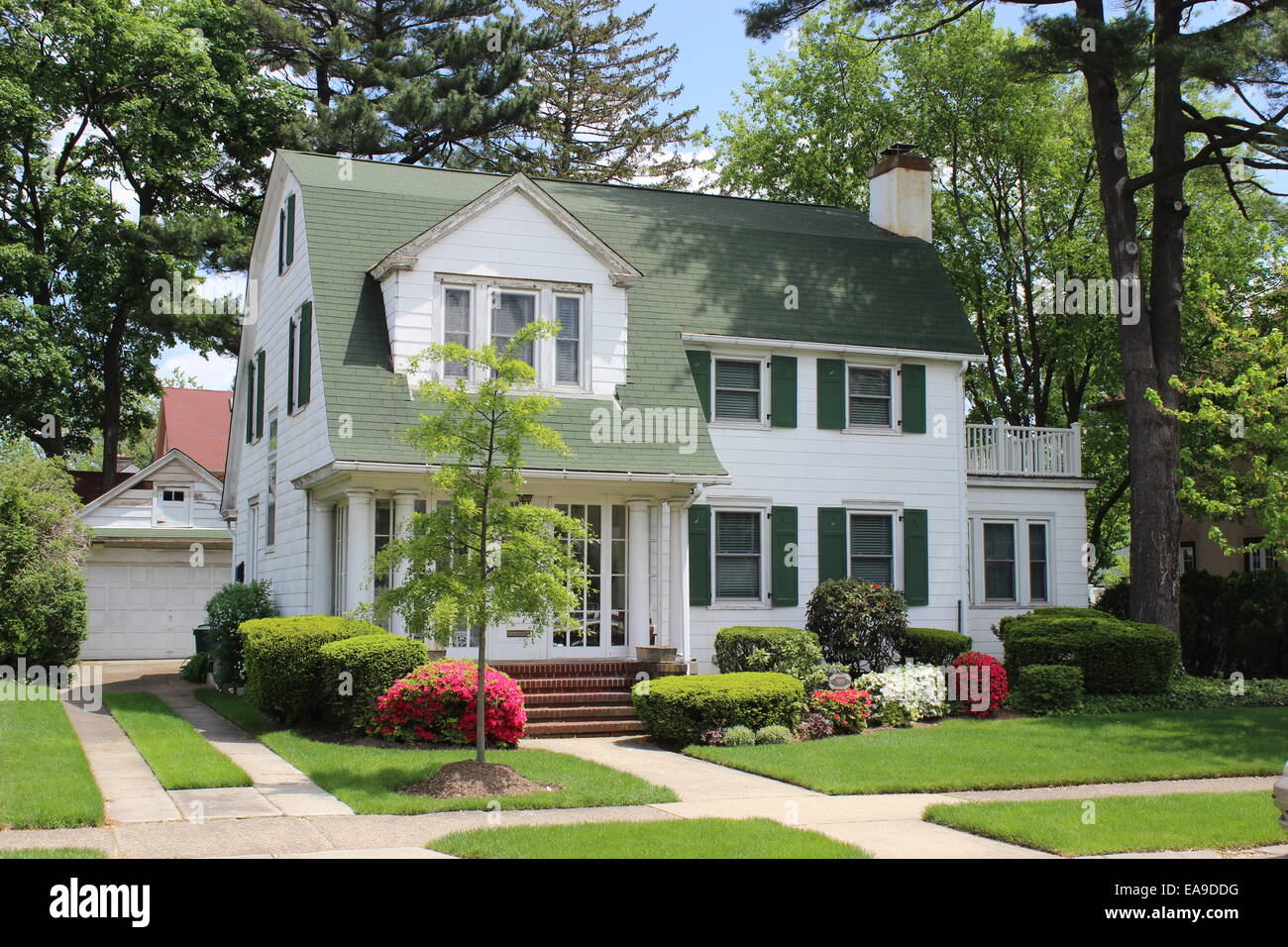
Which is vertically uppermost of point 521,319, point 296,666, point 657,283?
point 657,283

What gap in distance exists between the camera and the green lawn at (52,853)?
859 cm

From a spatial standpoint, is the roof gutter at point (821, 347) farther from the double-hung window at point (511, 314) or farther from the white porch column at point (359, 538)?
the white porch column at point (359, 538)

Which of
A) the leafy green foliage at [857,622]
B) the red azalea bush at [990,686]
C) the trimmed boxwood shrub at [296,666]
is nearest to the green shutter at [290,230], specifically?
the trimmed boxwood shrub at [296,666]

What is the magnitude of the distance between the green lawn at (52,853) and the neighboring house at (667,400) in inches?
293

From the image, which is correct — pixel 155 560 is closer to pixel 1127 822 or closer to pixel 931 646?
pixel 931 646

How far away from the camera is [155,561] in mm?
30188

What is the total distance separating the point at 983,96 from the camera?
3014 cm

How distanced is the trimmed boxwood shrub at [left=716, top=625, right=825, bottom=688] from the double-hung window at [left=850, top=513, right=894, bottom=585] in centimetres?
299

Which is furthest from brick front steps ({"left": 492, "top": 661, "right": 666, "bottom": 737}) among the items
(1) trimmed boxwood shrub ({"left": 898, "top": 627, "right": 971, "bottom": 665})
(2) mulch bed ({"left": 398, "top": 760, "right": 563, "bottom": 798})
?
(1) trimmed boxwood shrub ({"left": 898, "top": 627, "right": 971, "bottom": 665})

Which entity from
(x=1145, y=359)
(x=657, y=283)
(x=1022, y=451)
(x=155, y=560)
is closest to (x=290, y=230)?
(x=657, y=283)

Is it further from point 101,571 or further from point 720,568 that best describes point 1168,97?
point 101,571

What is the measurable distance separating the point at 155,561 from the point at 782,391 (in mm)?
17358

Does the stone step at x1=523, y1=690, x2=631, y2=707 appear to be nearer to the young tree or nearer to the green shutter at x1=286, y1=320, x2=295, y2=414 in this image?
the young tree

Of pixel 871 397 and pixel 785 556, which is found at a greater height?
pixel 871 397
